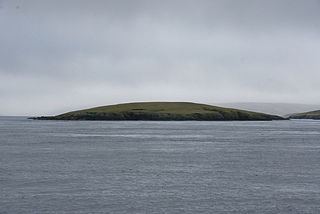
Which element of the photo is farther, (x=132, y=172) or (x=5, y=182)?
(x=132, y=172)

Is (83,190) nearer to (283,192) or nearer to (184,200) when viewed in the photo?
(184,200)

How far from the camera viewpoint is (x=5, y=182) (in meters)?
31.9

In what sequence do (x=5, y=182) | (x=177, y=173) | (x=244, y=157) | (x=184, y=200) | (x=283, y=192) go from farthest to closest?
(x=244, y=157), (x=177, y=173), (x=5, y=182), (x=283, y=192), (x=184, y=200)

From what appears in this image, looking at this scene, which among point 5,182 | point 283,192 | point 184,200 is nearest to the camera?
point 184,200

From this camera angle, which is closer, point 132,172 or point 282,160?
point 132,172

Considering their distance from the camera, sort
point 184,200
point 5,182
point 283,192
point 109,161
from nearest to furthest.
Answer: point 184,200
point 283,192
point 5,182
point 109,161

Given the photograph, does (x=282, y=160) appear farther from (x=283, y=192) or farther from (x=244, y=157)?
(x=283, y=192)

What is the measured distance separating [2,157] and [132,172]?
20233 mm

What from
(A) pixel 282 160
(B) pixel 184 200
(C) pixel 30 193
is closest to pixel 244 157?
(A) pixel 282 160

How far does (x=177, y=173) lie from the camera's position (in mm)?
37438

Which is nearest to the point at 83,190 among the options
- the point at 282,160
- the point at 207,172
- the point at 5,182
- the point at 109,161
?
the point at 5,182

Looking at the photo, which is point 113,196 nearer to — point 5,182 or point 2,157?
point 5,182

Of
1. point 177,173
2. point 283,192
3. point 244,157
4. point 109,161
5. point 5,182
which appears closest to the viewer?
point 283,192

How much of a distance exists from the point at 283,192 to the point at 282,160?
826 inches
